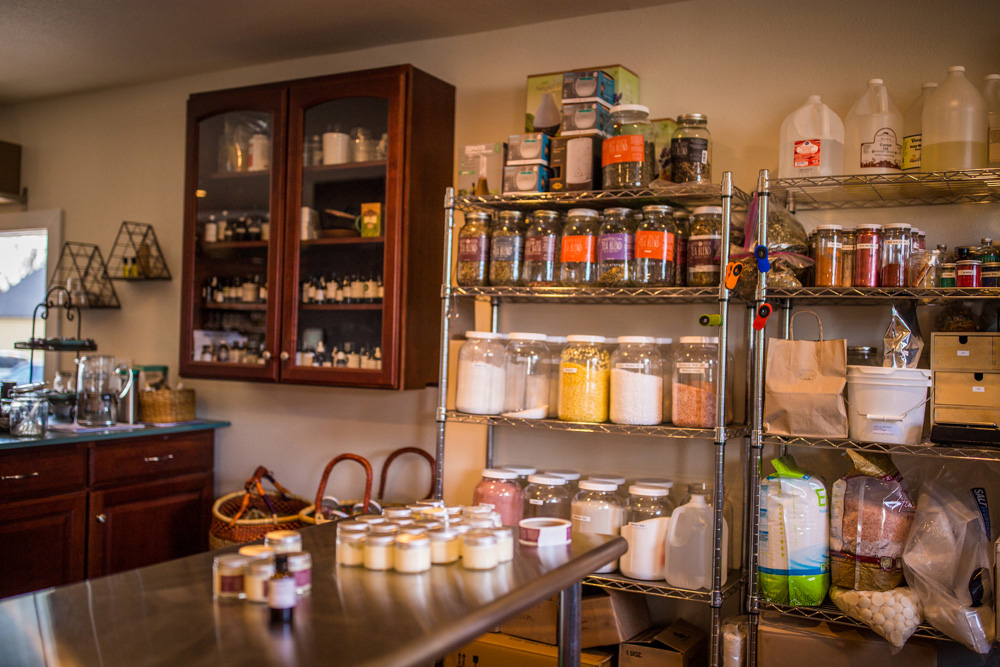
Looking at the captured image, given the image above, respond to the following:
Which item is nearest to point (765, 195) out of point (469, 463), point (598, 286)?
point (598, 286)

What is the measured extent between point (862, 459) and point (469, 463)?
145 cm

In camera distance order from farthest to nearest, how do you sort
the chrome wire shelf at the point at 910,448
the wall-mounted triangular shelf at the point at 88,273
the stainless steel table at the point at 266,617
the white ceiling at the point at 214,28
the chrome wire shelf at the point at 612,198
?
1. the wall-mounted triangular shelf at the point at 88,273
2. the white ceiling at the point at 214,28
3. the chrome wire shelf at the point at 612,198
4. the chrome wire shelf at the point at 910,448
5. the stainless steel table at the point at 266,617

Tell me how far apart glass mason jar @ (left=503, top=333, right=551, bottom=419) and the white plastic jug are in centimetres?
55

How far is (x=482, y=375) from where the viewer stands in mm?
2734

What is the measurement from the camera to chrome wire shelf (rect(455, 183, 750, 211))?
8.05ft

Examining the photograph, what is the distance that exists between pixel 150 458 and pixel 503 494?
164 cm

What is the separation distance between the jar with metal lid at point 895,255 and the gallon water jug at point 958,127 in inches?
7.2

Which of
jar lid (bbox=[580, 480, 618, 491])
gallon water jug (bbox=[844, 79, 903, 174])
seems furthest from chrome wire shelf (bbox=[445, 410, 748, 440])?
gallon water jug (bbox=[844, 79, 903, 174])

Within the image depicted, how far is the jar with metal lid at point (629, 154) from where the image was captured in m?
2.52

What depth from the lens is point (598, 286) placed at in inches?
101

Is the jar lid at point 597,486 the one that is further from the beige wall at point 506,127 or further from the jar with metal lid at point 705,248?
the jar with metal lid at point 705,248

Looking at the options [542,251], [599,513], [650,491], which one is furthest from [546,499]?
[542,251]

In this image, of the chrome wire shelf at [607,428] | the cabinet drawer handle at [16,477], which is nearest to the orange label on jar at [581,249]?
the chrome wire shelf at [607,428]

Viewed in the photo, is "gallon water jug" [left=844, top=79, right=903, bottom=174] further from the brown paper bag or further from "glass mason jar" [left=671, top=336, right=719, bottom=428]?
"glass mason jar" [left=671, top=336, right=719, bottom=428]
